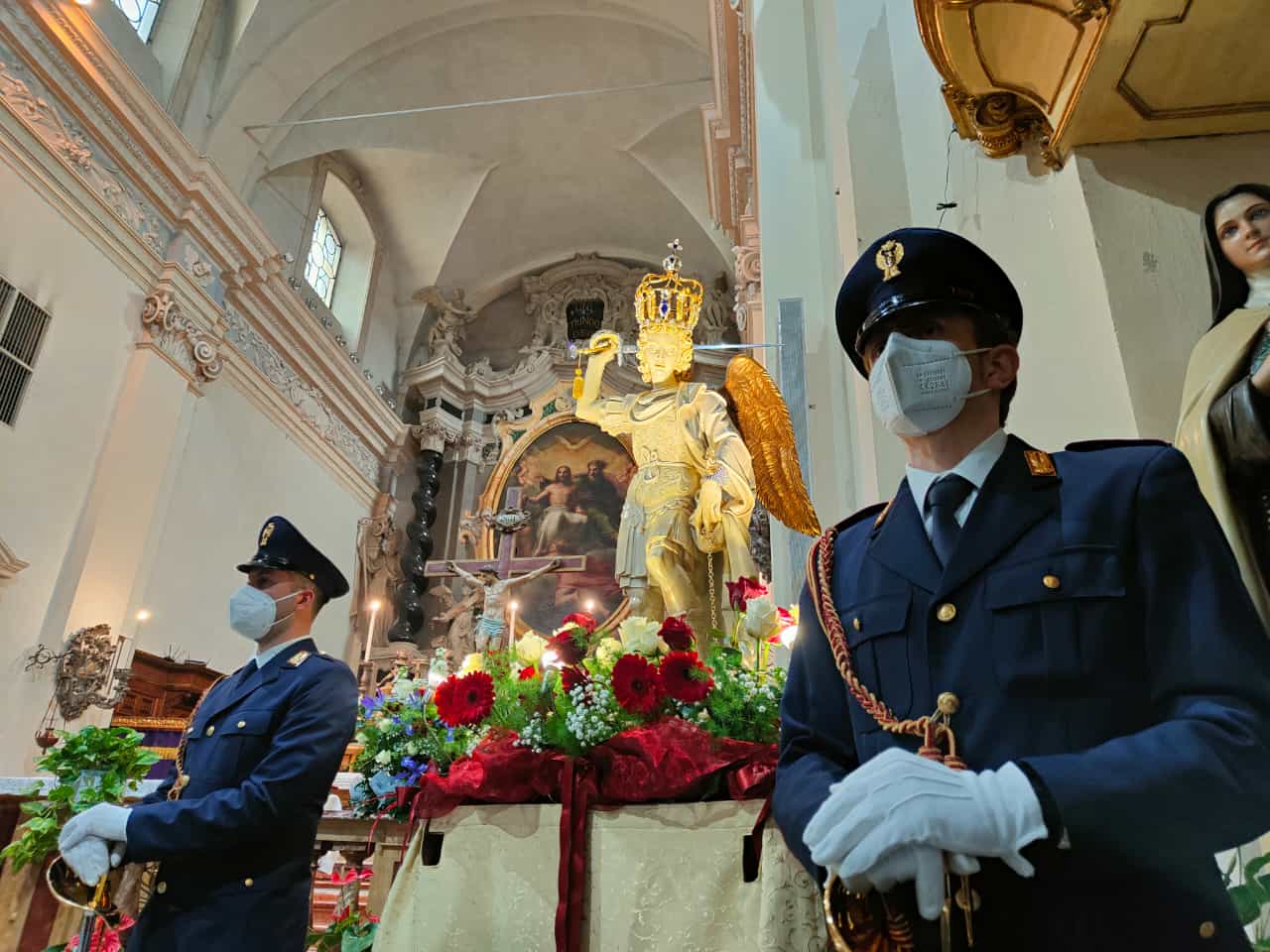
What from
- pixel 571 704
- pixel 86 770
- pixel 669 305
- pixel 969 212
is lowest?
pixel 86 770

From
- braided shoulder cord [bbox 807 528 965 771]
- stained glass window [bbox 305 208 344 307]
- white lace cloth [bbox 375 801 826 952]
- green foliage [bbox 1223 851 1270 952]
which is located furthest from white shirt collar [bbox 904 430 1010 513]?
stained glass window [bbox 305 208 344 307]

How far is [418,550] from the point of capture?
516 inches

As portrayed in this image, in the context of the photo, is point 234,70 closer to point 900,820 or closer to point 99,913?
point 99,913

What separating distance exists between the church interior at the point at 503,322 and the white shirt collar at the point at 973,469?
24 cm

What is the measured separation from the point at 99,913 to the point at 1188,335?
2694 mm

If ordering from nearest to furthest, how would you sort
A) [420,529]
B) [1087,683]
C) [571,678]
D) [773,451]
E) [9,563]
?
1. [1087,683]
2. [571,678]
3. [773,451]
4. [9,563]
5. [420,529]

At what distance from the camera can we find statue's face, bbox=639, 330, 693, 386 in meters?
4.36

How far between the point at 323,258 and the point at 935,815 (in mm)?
13626

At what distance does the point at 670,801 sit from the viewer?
76.5 inches

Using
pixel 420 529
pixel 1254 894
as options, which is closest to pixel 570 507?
pixel 420 529

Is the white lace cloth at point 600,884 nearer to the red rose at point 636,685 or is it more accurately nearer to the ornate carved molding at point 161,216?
the red rose at point 636,685

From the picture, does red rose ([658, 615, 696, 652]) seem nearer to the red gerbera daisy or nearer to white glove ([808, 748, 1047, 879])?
the red gerbera daisy

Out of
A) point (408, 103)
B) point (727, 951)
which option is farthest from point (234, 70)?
point (727, 951)

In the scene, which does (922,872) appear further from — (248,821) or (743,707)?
(248,821)
